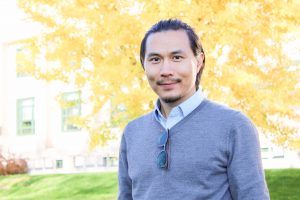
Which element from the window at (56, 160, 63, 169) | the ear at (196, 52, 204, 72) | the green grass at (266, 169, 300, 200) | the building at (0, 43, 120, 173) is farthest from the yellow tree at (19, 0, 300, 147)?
the window at (56, 160, 63, 169)

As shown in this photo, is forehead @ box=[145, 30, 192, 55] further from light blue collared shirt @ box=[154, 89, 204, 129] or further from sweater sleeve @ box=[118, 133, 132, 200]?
sweater sleeve @ box=[118, 133, 132, 200]

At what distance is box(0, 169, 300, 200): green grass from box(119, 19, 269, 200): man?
426 inches

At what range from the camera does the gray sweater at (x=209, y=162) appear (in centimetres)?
265

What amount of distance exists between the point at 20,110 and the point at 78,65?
65.4ft

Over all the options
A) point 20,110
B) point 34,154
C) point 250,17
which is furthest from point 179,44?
point 20,110

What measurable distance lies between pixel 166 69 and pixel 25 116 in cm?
2829

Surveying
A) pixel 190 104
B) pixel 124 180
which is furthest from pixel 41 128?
pixel 190 104

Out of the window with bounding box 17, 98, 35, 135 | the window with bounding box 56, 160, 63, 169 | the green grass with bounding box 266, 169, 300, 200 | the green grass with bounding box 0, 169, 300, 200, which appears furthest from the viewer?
the window with bounding box 17, 98, 35, 135

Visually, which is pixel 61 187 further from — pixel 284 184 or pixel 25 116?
pixel 25 116

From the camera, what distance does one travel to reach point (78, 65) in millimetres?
11367

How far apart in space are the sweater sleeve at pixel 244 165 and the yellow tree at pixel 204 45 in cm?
732

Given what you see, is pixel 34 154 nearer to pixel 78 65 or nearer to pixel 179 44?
pixel 78 65

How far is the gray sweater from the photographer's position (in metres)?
2.65

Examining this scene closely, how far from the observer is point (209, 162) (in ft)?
8.71
